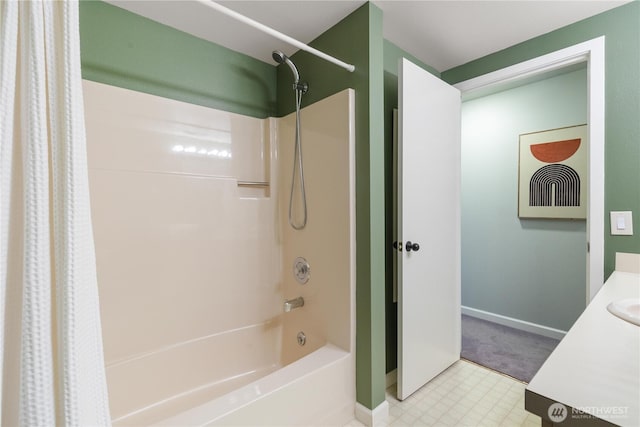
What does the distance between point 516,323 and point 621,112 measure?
6.52ft

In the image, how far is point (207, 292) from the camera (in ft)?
5.92

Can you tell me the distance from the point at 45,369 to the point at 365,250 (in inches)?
50.4

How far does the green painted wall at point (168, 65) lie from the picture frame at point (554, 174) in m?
2.34

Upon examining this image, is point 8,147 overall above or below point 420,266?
above

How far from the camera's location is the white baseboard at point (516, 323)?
253 cm

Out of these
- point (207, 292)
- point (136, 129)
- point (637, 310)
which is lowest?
point (207, 292)

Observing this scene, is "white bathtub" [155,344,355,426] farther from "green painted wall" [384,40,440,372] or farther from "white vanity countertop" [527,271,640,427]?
"white vanity countertop" [527,271,640,427]

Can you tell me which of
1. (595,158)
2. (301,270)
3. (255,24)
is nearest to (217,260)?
(301,270)

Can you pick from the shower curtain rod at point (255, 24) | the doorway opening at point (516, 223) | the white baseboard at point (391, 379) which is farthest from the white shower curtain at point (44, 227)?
the doorway opening at point (516, 223)

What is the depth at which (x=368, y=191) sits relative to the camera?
1538 mm

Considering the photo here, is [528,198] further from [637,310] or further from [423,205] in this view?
[637,310]

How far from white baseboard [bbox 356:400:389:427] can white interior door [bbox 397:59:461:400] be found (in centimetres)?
18

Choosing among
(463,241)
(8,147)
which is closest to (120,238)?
(8,147)

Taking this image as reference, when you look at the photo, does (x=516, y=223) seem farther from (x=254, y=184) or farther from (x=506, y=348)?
(x=254, y=184)
